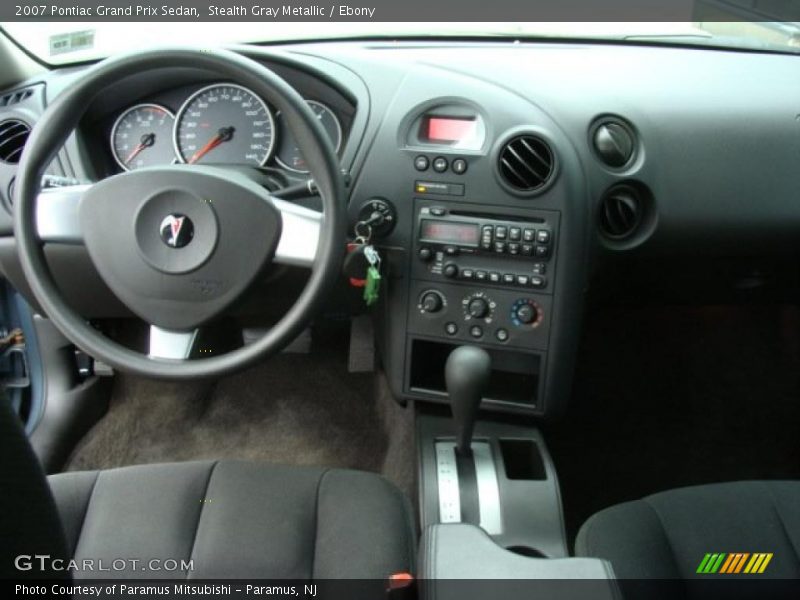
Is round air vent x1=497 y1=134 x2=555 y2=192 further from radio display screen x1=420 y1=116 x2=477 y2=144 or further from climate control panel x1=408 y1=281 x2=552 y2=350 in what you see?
climate control panel x1=408 y1=281 x2=552 y2=350

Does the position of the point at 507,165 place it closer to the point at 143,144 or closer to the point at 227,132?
the point at 227,132

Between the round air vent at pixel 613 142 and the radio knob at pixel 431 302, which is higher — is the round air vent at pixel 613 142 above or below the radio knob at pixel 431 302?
above

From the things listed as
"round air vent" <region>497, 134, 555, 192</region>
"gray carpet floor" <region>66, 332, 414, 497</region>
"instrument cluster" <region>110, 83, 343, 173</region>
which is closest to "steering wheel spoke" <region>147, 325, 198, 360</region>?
"instrument cluster" <region>110, 83, 343, 173</region>

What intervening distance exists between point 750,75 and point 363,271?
0.90m

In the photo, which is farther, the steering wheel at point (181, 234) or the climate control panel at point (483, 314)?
the climate control panel at point (483, 314)

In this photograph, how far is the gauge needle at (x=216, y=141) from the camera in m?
1.40

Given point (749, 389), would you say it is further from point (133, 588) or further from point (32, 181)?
point (32, 181)

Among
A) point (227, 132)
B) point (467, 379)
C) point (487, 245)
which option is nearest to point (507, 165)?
point (487, 245)

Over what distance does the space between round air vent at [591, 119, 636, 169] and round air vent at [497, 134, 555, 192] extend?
0.47ft

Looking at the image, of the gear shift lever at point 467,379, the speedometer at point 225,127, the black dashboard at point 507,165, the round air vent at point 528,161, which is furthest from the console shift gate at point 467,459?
the speedometer at point 225,127

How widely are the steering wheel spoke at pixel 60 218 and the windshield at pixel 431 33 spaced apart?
1.73 feet

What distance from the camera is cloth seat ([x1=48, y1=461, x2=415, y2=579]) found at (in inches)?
45.2

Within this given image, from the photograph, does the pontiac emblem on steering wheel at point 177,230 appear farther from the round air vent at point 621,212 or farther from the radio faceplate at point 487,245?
the round air vent at point 621,212

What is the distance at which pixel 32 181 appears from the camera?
1100mm
